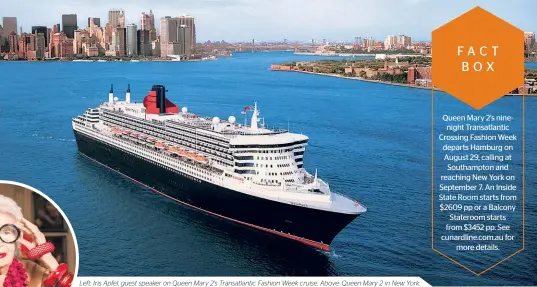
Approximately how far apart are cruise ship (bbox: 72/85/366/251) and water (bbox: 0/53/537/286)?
0.19 m

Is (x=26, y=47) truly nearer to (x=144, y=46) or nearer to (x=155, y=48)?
(x=155, y=48)

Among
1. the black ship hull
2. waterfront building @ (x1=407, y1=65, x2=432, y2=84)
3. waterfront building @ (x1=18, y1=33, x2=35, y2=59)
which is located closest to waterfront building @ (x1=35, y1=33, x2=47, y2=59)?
waterfront building @ (x1=18, y1=33, x2=35, y2=59)

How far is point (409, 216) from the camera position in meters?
7.27

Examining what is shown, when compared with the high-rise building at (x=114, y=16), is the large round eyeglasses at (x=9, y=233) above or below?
below

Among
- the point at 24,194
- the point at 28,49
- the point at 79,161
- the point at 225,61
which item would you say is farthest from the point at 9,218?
the point at 225,61

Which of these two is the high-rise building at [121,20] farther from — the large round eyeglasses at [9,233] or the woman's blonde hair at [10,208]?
the large round eyeglasses at [9,233]

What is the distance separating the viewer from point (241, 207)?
739 cm

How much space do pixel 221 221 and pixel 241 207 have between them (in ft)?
1.12

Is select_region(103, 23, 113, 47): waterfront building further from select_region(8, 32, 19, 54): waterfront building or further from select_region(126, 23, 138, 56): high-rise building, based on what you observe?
select_region(8, 32, 19, 54): waterfront building

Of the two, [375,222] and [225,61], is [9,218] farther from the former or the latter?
[225,61]

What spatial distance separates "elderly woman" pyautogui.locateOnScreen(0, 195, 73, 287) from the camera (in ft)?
12.5

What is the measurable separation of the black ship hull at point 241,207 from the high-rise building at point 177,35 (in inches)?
75.3

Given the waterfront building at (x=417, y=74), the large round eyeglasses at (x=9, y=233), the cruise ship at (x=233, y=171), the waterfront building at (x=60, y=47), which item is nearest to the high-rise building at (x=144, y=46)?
the waterfront building at (x=60, y=47)

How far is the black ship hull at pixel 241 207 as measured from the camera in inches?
266
